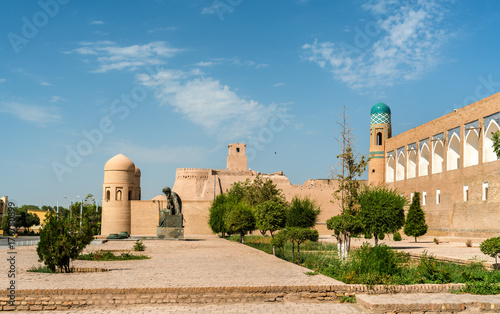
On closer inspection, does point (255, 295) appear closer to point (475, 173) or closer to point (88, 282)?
point (88, 282)

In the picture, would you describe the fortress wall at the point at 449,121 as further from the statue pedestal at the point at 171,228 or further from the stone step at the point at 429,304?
the stone step at the point at 429,304

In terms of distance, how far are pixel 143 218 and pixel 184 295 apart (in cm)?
3739

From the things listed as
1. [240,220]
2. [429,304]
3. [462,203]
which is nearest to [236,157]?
[462,203]

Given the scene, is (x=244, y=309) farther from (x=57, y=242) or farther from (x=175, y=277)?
(x=57, y=242)

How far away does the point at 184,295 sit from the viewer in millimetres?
7410

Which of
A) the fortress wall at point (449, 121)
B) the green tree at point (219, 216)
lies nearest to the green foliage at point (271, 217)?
the green tree at point (219, 216)

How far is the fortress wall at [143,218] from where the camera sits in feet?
143

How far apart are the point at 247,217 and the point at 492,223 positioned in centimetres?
1353

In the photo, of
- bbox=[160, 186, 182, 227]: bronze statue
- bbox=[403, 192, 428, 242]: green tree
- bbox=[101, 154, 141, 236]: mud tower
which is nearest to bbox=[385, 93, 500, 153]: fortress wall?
bbox=[403, 192, 428, 242]: green tree

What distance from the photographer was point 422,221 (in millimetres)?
30156

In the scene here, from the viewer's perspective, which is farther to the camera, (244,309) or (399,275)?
(399,275)

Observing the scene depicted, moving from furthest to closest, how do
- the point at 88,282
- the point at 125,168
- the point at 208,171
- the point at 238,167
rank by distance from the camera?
the point at 238,167
the point at 208,171
the point at 125,168
the point at 88,282

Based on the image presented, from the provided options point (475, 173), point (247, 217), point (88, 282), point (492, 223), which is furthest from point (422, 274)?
point (475, 173)

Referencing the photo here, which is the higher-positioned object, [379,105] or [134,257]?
[379,105]
